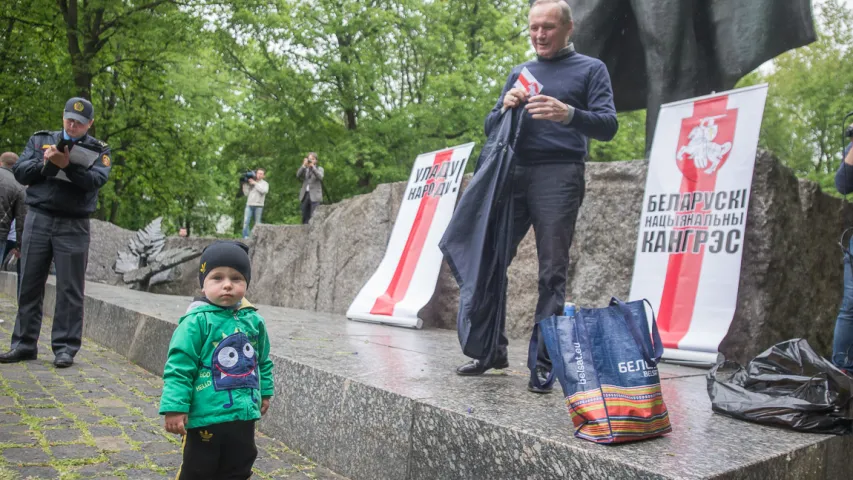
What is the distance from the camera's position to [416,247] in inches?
272

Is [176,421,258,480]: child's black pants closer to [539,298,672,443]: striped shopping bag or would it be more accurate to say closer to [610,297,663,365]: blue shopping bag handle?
[539,298,672,443]: striped shopping bag

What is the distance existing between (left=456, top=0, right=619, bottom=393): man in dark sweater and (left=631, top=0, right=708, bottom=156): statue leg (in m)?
2.31

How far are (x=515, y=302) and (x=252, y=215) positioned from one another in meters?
10.6

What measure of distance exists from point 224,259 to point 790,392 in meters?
2.12

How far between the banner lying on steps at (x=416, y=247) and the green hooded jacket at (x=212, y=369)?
A: 416 cm

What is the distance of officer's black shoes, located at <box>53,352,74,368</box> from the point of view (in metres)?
4.84

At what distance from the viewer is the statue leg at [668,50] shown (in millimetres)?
5387

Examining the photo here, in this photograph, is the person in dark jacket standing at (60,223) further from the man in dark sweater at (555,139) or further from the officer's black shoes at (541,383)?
the officer's black shoes at (541,383)

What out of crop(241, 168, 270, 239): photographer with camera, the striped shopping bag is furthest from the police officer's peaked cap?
crop(241, 168, 270, 239): photographer with camera

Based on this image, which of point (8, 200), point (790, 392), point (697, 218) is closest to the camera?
point (790, 392)

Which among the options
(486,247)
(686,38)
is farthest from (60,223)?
(686,38)

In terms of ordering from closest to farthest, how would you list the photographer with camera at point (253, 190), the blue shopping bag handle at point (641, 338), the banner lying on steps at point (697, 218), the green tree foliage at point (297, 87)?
the blue shopping bag handle at point (641, 338)
the banner lying on steps at point (697, 218)
the photographer with camera at point (253, 190)
the green tree foliage at point (297, 87)

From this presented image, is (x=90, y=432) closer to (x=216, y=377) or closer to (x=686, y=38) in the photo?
(x=216, y=377)

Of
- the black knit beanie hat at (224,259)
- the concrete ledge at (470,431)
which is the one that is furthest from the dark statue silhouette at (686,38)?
the black knit beanie hat at (224,259)
